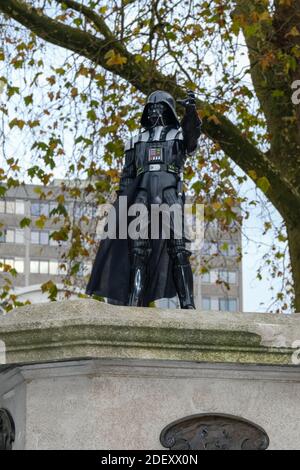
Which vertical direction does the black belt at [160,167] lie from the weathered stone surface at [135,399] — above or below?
above

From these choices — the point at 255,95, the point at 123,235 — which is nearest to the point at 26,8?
the point at 255,95

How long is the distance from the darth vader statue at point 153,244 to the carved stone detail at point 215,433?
1.63m

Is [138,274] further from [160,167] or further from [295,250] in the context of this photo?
[295,250]

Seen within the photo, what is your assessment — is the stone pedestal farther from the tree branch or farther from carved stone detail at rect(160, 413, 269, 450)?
the tree branch

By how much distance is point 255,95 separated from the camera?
15312 millimetres

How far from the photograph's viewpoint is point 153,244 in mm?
8383

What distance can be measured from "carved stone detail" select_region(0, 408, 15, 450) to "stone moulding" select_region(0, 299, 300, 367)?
19.3 inches

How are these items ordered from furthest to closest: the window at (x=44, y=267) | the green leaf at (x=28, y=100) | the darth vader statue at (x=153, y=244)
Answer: the window at (x=44, y=267) → the green leaf at (x=28, y=100) → the darth vader statue at (x=153, y=244)

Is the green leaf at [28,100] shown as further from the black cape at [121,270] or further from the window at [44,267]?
the window at [44,267]

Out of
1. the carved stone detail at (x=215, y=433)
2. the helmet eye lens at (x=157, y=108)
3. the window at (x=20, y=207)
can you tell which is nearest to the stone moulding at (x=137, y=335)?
the carved stone detail at (x=215, y=433)

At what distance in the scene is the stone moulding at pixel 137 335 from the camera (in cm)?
640

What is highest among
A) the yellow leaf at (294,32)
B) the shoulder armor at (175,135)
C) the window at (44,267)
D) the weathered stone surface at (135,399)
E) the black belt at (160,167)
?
the window at (44,267)

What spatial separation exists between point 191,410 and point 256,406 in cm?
41

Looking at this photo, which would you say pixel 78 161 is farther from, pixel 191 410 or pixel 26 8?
pixel 191 410
